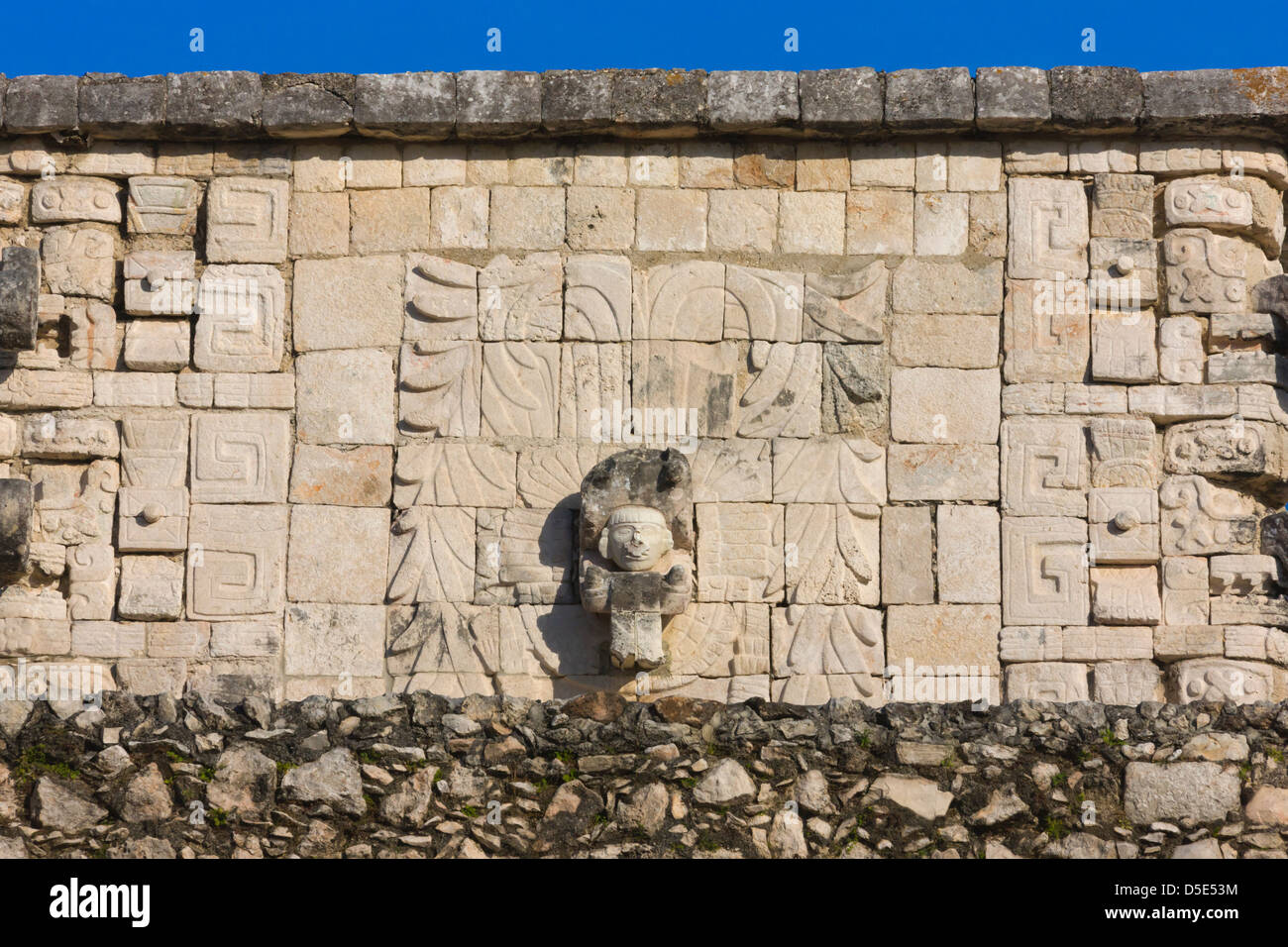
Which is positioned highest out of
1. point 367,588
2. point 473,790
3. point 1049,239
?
point 1049,239

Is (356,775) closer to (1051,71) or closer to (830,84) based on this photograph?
(830,84)

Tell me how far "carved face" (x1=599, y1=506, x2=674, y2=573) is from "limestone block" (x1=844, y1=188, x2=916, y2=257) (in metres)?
2.07

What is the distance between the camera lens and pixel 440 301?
11.0 meters

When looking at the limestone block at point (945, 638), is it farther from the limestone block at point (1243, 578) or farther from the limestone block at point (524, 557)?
the limestone block at point (524, 557)

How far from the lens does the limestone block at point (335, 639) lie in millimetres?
10586

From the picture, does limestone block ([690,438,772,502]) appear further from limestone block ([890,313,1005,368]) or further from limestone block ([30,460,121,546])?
limestone block ([30,460,121,546])

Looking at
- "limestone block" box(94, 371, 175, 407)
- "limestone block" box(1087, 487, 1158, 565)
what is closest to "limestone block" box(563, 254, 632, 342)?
"limestone block" box(94, 371, 175, 407)

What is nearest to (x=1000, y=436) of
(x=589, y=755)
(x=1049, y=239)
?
(x=1049, y=239)

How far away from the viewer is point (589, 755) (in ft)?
27.2

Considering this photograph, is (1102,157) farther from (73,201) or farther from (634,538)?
(73,201)

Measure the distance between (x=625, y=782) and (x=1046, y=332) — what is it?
4216 millimetres

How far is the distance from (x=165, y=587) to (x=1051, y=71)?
19.5 ft

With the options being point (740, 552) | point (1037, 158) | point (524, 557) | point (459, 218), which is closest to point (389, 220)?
point (459, 218)

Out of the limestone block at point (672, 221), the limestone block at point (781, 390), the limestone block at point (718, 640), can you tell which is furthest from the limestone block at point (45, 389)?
the limestone block at point (781, 390)
